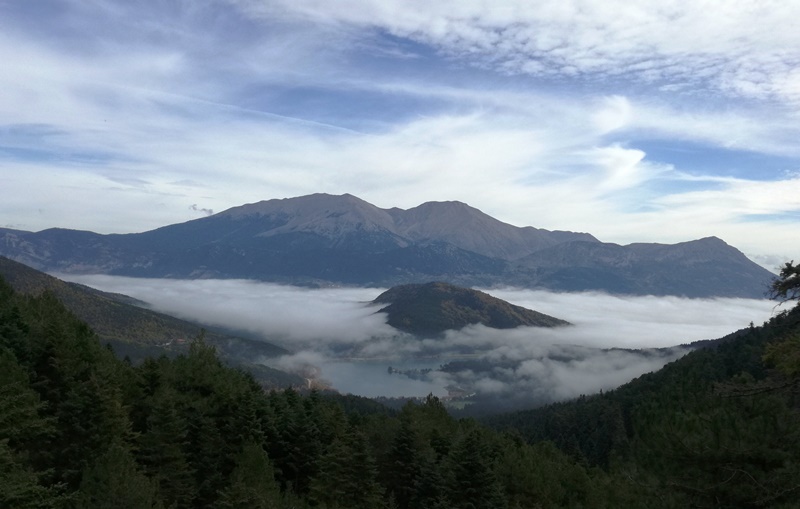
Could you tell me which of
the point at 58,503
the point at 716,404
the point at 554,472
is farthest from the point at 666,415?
the point at 554,472

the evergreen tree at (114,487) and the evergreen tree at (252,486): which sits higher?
the evergreen tree at (114,487)

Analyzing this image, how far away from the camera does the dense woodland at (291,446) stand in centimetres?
1892

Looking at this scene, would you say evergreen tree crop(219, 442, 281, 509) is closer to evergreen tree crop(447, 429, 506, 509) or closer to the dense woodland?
the dense woodland

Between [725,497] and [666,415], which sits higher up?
[666,415]

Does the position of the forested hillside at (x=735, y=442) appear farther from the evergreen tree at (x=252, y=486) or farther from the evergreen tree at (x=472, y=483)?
the evergreen tree at (x=252, y=486)

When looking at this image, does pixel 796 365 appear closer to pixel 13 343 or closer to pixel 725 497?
pixel 725 497

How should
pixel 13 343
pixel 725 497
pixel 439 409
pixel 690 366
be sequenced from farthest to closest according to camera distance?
pixel 690 366 → pixel 439 409 → pixel 13 343 → pixel 725 497

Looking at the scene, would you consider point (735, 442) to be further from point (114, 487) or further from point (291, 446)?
point (291, 446)

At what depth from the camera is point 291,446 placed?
44906 mm

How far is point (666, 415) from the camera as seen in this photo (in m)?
22.9

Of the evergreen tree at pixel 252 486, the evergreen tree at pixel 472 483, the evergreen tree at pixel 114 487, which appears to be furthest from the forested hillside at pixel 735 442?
the evergreen tree at pixel 114 487

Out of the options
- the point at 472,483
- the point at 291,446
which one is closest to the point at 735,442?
the point at 472,483

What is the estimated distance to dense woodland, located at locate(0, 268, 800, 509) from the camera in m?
18.9

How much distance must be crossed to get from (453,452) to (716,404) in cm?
2311
